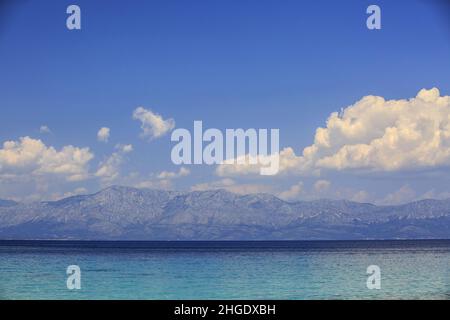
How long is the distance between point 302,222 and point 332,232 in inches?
182

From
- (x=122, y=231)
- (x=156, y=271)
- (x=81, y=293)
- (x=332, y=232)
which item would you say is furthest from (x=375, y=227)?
(x=81, y=293)

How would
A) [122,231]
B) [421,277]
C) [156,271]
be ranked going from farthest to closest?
[122,231], [156,271], [421,277]

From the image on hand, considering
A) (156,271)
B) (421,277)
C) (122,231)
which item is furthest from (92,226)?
(421,277)

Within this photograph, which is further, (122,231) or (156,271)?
(122,231)

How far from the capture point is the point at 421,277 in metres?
20.2

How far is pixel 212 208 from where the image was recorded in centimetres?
10856
